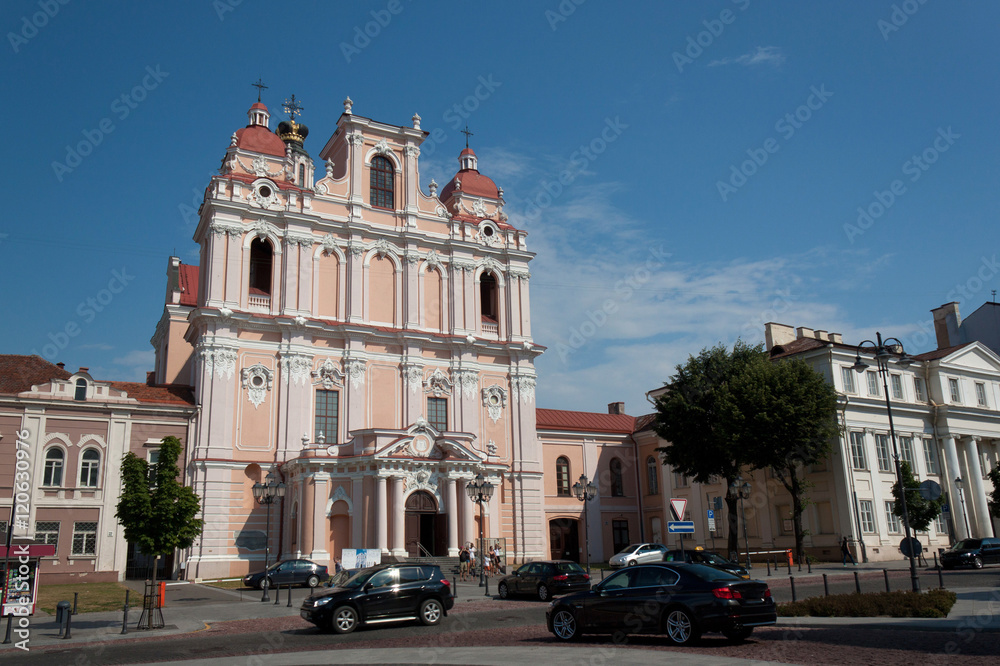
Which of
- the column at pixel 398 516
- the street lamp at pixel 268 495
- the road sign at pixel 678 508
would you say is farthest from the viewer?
the column at pixel 398 516

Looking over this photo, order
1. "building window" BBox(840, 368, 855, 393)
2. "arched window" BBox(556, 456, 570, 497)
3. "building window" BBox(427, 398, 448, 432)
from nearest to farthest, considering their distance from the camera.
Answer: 1. "building window" BBox(427, 398, 448, 432)
2. "building window" BBox(840, 368, 855, 393)
3. "arched window" BBox(556, 456, 570, 497)

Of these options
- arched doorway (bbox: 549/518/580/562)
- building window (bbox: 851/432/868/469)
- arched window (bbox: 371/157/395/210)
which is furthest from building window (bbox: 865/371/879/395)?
arched window (bbox: 371/157/395/210)

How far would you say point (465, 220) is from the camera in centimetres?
5272

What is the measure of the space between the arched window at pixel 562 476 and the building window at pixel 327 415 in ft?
56.6

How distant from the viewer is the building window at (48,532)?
1501 inches

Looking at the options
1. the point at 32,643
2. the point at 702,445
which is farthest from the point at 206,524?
the point at 702,445

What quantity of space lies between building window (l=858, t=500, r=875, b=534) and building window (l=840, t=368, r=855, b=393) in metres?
6.61

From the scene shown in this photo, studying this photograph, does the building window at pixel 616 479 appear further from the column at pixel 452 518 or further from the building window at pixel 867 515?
the column at pixel 452 518

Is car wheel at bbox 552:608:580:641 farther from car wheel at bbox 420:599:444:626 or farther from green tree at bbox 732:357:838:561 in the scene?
green tree at bbox 732:357:838:561

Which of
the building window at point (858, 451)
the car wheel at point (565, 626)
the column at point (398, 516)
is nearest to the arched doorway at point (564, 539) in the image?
the column at point (398, 516)

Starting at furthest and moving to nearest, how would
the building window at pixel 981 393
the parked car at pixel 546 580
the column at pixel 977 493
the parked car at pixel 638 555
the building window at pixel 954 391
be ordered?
1. the building window at pixel 981 393
2. the building window at pixel 954 391
3. the column at pixel 977 493
4. the parked car at pixel 638 555
5. the parked car at pixel 546 580

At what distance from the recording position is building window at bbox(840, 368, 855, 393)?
159ft

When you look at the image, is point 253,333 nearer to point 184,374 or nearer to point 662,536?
point 184,374

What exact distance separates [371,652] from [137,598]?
60.9ft
